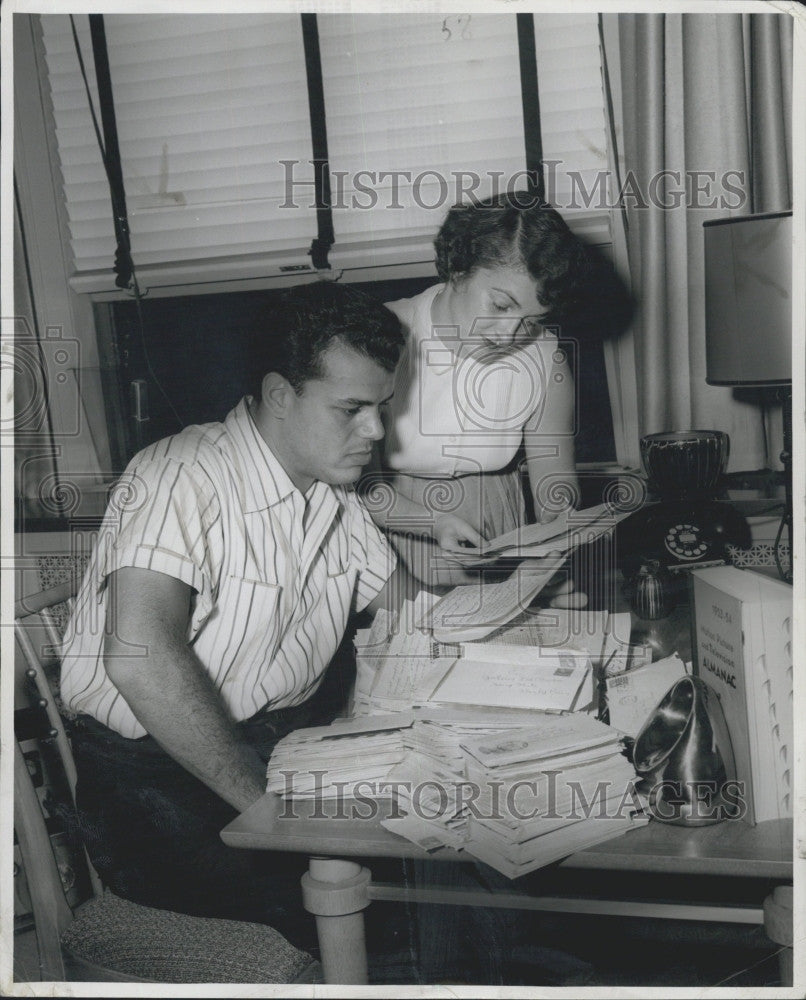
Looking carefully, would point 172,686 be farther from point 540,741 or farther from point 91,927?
point 540,741

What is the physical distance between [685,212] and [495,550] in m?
0.60

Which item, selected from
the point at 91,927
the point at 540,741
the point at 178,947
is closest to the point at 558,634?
the point at 540,741

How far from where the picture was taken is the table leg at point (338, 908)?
1.09 metres

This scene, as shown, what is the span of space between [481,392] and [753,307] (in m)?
0.43

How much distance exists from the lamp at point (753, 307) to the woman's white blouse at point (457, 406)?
28cm

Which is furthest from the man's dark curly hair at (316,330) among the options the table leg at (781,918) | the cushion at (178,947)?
the table leg at (781,918)

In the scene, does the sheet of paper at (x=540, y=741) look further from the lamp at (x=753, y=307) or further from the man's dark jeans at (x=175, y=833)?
the lamp at (x=753, y=307)

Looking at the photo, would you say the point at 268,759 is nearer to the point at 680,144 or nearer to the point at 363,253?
the point at 363,253

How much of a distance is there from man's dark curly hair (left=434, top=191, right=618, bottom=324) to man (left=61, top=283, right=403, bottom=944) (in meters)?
0.14

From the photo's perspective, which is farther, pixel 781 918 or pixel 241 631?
pixel 241 631

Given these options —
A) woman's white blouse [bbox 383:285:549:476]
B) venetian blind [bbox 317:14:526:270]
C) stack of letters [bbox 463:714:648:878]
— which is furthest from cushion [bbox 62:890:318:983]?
venetian blind [bbox 317:14:526:270]

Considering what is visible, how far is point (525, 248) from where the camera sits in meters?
1.24

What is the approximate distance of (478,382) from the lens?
127 cm

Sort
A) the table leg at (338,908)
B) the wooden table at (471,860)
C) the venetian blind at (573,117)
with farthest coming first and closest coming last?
1. the venetian blind at (573,117)
2. the table leg at (338,908)
3. the wooden table at (471,860)
